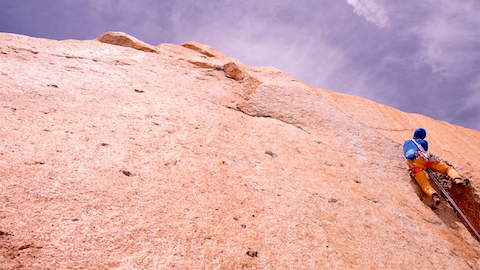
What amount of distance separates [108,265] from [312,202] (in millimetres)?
2454

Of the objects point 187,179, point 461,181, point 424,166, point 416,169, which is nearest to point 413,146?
point 424,166

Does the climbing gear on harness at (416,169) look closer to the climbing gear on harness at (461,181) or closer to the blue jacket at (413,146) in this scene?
the blue jacket at (413,146)

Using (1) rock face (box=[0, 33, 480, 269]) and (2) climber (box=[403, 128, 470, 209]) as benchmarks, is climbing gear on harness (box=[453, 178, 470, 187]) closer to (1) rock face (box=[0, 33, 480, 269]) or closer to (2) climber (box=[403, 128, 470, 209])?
(2) climber (box=[403, 128, 470, 209])

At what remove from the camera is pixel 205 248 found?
2.08 m

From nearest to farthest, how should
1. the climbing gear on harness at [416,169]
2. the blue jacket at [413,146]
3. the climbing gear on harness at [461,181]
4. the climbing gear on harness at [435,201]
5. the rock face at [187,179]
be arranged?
the rock face at [187,179], the climbing gear on harness at [435,201], the climbing gear on harness at [461,181], the climbing gear on harness at [416,169], the blue jacket at [413,146]

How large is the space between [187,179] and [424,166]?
194 inches

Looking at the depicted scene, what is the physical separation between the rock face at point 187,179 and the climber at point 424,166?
8.7 inches

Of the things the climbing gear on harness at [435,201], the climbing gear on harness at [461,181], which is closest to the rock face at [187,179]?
the climbing gear on harness at [435,201]

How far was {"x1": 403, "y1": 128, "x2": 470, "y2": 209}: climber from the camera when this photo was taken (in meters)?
4.71

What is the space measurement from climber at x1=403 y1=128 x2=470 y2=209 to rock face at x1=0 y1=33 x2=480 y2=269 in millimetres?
220

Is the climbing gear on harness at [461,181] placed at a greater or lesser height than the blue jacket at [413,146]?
lesser

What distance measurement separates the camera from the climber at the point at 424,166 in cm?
471

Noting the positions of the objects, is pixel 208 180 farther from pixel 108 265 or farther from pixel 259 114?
pixel 259 114

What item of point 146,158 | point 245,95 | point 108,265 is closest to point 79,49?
point 245,95
